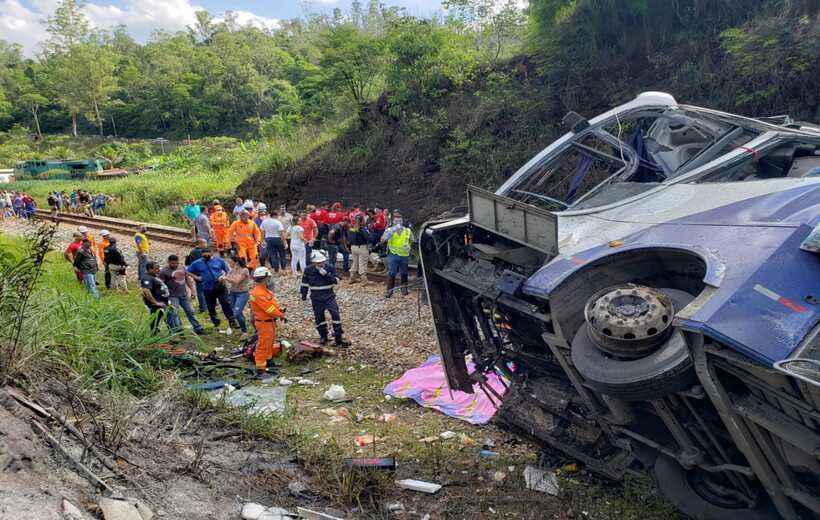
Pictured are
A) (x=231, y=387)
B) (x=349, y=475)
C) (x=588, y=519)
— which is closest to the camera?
(x=588, y=519)

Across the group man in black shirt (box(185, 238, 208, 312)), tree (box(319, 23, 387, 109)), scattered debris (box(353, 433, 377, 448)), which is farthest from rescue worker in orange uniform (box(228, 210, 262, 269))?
tree (box(319, 23, 387, 109))

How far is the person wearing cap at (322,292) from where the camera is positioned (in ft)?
26.3

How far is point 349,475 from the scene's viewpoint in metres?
4.31

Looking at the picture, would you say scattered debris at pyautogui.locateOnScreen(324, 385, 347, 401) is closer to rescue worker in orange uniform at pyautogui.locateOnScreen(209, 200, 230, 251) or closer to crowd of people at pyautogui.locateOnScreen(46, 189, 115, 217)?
rescue worker in orange uniform at pyautogui.locateOnScreen(209, 200, 230, 251)

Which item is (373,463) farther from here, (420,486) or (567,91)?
(567,91)

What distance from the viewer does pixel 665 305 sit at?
345 cm

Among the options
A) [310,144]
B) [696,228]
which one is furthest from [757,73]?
[310,144]

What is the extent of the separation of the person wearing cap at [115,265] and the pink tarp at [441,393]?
7.09 metres

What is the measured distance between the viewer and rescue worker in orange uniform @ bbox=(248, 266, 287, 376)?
7363 millimetres

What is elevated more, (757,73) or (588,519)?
(757,73)

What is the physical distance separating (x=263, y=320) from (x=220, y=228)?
7063mm

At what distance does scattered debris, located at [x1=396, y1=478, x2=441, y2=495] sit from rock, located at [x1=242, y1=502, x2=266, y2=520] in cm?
114

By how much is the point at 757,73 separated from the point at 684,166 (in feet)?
26.5

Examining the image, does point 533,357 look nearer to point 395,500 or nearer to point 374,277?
point 395,500
